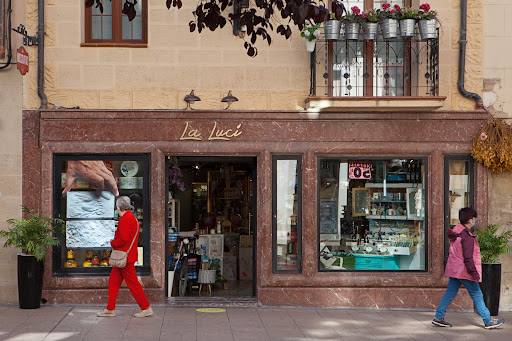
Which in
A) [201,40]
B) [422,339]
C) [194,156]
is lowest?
[422,339]

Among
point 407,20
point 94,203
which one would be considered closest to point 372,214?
point 407,20

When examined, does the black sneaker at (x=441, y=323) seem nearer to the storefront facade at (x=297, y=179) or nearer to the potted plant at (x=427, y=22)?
the storefront facade at (x=297, y=179)

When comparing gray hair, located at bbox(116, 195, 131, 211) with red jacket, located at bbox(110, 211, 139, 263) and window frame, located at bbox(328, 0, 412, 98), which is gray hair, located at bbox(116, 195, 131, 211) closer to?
red jacket, located at bbox(110, 211, 139, 263)

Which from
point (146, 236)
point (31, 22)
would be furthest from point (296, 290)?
point (31, 22)

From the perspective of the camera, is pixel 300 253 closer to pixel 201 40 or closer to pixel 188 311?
pixel 188 311

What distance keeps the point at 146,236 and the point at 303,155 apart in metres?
2.79

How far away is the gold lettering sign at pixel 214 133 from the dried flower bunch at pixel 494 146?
3744mm

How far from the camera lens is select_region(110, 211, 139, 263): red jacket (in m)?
10.1

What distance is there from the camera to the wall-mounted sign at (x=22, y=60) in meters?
10.9

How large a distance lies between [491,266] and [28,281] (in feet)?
22.8

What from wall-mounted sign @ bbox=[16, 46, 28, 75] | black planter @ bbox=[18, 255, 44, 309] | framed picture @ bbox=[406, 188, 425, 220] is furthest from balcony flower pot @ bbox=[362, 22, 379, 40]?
black planter @ bbox=[18, 255, 44, 309]

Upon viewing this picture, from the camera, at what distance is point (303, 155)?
11.6 meters

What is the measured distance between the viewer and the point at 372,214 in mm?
11969

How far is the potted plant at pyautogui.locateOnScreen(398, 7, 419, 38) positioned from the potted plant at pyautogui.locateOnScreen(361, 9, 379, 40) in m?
0.38
